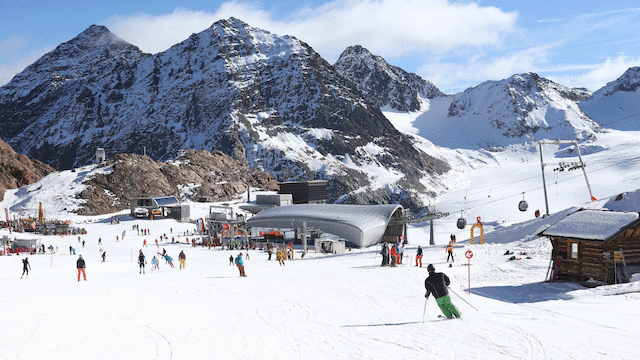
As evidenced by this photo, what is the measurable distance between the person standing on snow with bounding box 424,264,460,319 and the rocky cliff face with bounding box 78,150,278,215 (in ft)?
284

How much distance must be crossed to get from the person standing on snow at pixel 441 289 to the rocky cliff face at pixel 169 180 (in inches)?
3407

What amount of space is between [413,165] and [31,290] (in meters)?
185

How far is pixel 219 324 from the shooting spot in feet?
41.8

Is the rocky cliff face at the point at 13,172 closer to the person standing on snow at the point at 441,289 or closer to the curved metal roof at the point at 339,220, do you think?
the curved metal roof at the point at 339,220

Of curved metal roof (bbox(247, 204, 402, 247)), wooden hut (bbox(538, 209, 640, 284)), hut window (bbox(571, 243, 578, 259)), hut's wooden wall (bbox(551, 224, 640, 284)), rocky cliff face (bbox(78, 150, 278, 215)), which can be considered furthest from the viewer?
rocky cliff face (bbox(78, 150, 278, 215))

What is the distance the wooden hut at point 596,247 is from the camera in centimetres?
1878

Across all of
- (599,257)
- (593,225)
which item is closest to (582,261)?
(599,257)

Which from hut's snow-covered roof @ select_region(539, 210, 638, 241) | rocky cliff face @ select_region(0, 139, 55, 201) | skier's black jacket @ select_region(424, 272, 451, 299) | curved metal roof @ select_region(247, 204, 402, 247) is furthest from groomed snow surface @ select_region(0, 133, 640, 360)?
rocky cliff face @ select_region(0, 139, 55, 201)

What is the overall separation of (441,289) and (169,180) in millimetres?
102319

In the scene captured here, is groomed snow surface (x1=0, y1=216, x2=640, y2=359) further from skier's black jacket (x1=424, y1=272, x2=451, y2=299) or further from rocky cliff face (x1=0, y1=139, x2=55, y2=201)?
rocky cliff face (x1=0, y1=139, x2=55, y2=201)

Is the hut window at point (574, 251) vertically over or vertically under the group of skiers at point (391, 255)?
over

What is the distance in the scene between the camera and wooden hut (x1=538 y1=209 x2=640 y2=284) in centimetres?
1878

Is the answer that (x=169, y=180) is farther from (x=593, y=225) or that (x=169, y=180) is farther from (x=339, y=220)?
(x=593, y=225)

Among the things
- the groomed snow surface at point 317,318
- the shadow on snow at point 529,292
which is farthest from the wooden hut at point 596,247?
the groomed snow surface at point 317,318
